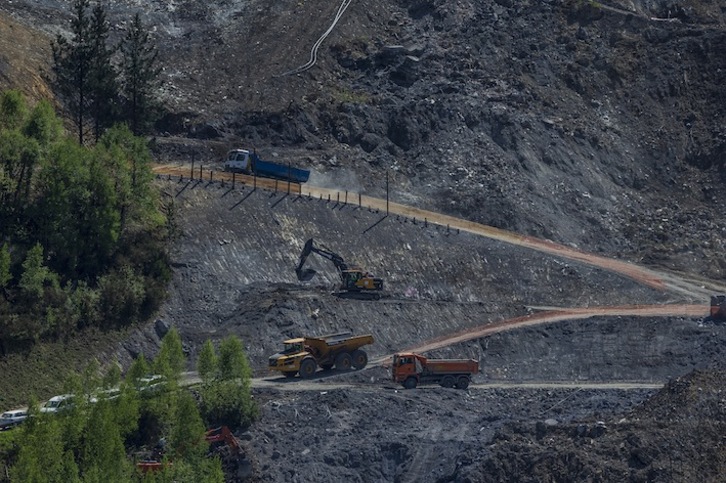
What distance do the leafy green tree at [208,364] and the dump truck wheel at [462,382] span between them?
11055 mm

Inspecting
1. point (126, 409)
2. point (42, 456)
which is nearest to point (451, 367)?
point (126, 409)

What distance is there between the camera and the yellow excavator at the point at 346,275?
231ft

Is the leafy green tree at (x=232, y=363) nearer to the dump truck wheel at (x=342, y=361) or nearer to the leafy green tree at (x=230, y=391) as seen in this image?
the leafy green tree at (x=230, y=391)

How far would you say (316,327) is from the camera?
223 feet

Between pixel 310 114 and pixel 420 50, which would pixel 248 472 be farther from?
pixel 420 50

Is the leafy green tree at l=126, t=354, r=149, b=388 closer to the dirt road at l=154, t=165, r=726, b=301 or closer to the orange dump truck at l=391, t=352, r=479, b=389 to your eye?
the orange dump truck at l=391, t=352, r=479, b=389

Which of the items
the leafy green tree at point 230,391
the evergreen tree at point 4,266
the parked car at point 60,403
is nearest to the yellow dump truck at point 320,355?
the leafy green tree at point 230,391

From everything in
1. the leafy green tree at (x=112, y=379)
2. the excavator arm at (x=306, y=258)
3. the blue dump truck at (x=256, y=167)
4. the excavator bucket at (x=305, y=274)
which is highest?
the blue dump truck at (x=256, y=167)

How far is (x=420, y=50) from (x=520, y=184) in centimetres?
1198

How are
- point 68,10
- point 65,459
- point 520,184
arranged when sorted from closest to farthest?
point 65,459 < point 520,184 < point 68,10

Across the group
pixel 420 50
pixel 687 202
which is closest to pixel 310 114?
pixel 420 50

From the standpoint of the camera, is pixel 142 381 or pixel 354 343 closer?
pixel 142 381

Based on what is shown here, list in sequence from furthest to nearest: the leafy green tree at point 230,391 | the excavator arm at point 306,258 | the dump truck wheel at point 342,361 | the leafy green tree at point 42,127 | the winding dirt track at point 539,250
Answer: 1. the winding dirt track at point 539,250
2. the excavator arm at point 306,258
3. the leafy green tree at point 42,127
4. the dump truck wheel at point 342,361
5. the leafy green tree at point 230,391

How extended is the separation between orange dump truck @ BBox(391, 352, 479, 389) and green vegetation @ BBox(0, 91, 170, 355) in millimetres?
10651
